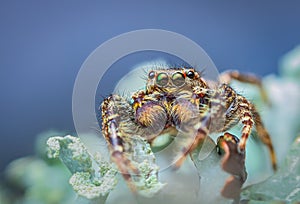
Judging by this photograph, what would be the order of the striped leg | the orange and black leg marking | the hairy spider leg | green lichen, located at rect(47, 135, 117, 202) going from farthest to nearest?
the orange and black leg marking
the hairy spider leg
the striped leg
green lichen, located at rect(47, 135, 117, 202)

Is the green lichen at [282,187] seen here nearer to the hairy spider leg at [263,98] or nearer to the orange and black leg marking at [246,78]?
the hairy spider leg at [263,98]

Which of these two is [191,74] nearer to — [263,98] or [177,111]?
[177,111]

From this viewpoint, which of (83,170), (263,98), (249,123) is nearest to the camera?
(83,170)

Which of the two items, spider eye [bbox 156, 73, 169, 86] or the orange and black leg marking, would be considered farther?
the orange and black leg marking

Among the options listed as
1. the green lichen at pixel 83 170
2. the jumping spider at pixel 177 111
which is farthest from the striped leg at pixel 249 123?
the green lichen at pixel 83 170

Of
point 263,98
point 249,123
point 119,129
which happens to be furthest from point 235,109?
point 263,98

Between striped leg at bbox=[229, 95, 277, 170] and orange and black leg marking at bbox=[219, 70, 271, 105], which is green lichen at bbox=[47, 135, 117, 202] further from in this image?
orange and black leg marking at bbox=[219, 70, 271, 105]

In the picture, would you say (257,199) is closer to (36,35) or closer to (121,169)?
(121,169)

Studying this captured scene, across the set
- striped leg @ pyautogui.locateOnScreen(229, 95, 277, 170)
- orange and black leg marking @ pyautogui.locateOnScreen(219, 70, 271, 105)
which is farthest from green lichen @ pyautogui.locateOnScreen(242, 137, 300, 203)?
orange and black leg marking @ pyautogui.locateOnScreen(219, 70, 271, 105)
